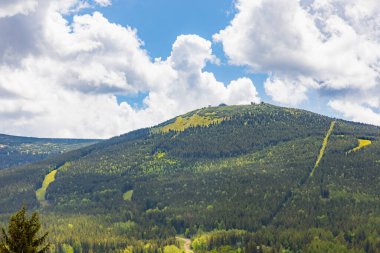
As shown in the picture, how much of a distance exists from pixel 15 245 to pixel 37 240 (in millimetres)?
2373

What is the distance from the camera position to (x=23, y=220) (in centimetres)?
4997

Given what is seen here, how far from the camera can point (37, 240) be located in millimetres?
51000

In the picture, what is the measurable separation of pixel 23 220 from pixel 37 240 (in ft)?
9.64

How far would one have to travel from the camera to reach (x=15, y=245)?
4975cm

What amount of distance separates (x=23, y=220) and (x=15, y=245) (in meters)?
2.84
